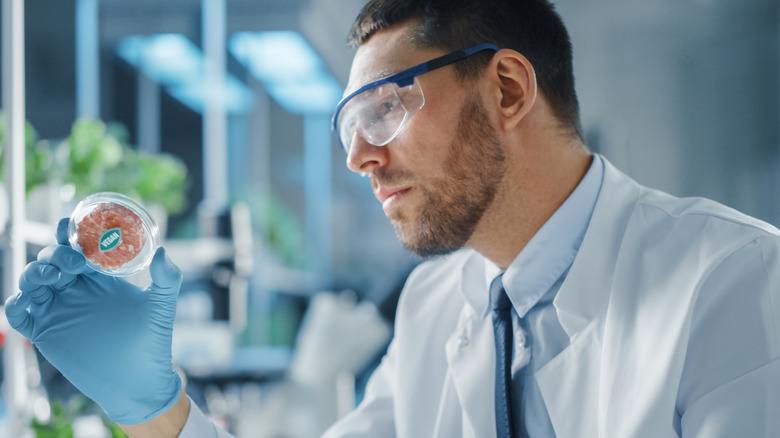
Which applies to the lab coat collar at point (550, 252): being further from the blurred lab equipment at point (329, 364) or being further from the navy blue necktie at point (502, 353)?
the blurred lab equipment at point (329, 364)

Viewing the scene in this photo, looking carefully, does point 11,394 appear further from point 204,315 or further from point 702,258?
point 204,315

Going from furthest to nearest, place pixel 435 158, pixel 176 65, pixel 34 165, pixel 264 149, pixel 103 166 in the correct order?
pixel 264 149
pixel 176 65
pixel 103 166
pixel 34 165
pixel 435 158

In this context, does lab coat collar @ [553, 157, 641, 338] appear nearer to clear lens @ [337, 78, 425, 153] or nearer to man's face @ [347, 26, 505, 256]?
man's face @ [347, 26, 505, 256]

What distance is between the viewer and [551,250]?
1154mm

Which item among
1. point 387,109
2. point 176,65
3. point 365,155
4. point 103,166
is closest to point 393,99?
point 387,109

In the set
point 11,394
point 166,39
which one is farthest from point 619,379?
point 166,39

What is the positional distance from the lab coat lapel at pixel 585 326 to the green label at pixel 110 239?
0.76 metres

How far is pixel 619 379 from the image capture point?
0.93m

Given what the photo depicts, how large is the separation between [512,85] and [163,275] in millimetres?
752

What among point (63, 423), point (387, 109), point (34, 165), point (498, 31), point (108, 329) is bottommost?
point (63, 423)

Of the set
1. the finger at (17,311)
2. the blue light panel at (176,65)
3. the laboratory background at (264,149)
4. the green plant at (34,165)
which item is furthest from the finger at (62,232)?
the blue light panel at (176,65)

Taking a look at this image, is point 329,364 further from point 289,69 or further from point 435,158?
point 289,69

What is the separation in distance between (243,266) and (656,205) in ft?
6.63

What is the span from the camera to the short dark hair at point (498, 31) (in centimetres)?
116
